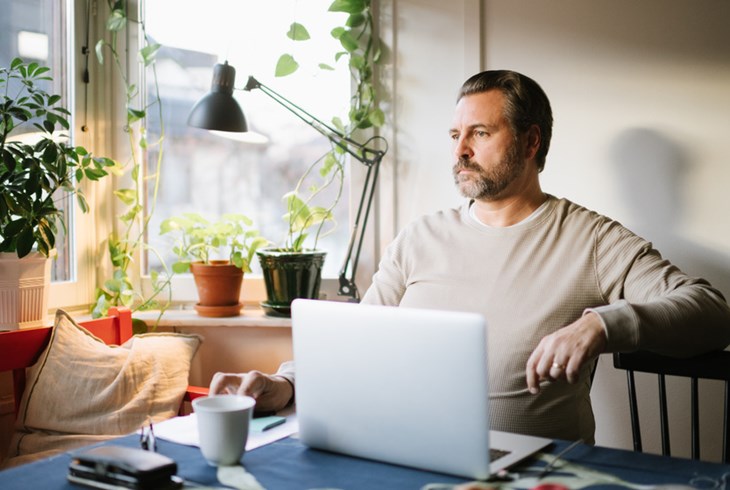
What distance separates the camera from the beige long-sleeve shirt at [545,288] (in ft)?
5.21

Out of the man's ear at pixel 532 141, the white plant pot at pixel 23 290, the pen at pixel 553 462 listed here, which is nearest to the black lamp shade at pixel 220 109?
the white plant pot at pixel 23 290

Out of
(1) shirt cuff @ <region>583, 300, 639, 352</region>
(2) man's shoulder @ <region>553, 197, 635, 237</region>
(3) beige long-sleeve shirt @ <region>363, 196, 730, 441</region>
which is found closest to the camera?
(1) shirt cuff @ <region>583, 300, 639, 352</region>

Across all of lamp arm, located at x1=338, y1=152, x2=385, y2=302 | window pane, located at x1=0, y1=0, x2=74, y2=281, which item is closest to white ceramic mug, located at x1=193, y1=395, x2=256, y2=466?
lamp arm, located at x1=338, y1=152, x2=385, y2=302

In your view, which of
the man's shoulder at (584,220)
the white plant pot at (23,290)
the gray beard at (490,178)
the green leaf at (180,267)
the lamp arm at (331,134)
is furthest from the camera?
the green leaf at (180,267)

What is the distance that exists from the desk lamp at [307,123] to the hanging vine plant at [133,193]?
0.39 meters

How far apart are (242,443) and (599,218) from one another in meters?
1.07

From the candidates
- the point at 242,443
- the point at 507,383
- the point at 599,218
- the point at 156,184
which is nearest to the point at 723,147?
the point at 599,218

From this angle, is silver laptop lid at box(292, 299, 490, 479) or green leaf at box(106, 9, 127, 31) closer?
silver laptop lid at box(292, 299, 490, 479)

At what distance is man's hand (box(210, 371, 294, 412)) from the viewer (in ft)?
4.43

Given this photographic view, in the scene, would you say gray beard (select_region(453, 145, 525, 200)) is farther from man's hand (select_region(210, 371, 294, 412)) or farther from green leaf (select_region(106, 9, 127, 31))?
green leaf (select_region(106, 9, 127, 31))

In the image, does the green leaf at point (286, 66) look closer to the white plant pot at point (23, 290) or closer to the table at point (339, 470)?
the white plant pot at point (23, 290)

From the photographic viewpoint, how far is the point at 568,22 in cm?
224

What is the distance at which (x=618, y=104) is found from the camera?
2.18m

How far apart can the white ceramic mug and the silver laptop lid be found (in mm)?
117
